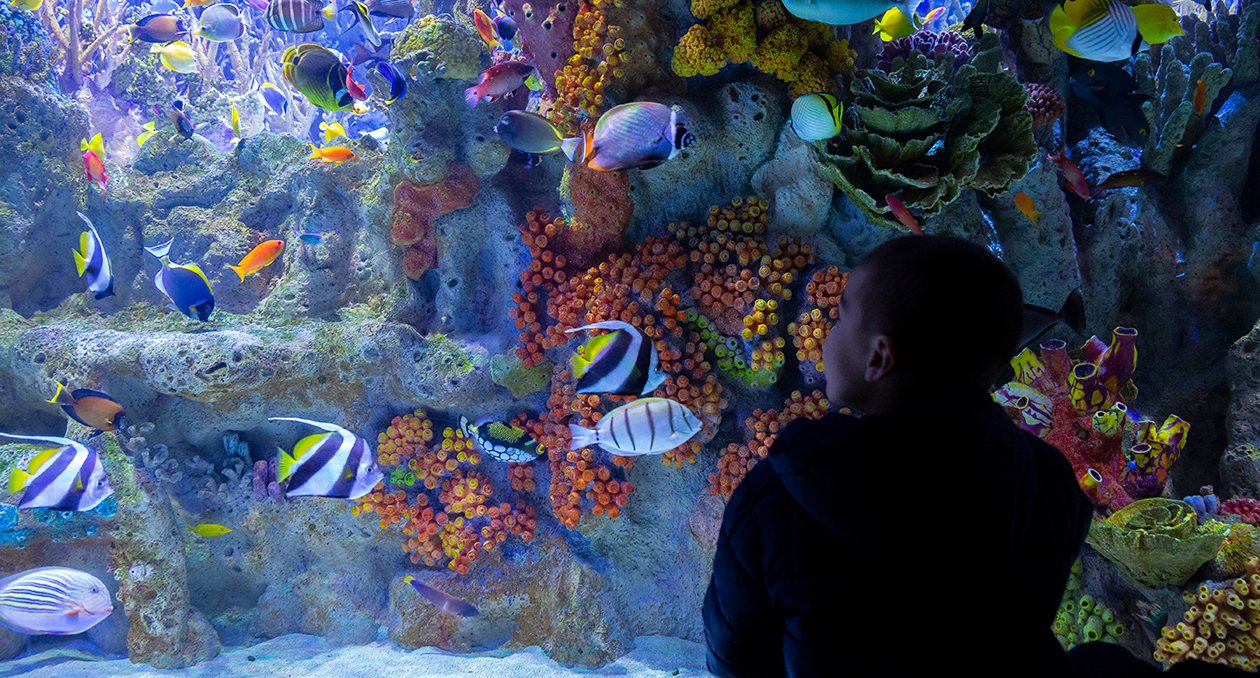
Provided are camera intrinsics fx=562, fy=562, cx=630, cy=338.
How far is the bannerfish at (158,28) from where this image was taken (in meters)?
5.20

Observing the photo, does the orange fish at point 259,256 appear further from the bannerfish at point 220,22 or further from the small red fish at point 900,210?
the small red fish at point 900,210

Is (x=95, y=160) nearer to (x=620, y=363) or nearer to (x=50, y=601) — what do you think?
(x=50, y=601)

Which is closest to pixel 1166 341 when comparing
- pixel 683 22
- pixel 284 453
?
pixel 683 22

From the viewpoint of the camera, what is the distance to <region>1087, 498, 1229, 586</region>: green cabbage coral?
2.44 m

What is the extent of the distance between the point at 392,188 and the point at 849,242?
388cm

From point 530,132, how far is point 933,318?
297 centimetres

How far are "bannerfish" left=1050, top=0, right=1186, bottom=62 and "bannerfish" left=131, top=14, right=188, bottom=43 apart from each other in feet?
23.0

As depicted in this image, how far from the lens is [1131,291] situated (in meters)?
4.33

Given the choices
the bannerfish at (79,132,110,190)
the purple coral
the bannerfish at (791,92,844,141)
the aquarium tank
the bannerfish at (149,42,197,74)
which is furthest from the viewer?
the bannerfish at (149,42,197,74)

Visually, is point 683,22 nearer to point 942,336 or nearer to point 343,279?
point 942,336

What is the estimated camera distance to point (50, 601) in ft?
9.59

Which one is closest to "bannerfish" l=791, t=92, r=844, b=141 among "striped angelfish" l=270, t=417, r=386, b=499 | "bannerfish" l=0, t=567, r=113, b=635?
"striped angelfish" l=270, t=417, r=386, b=499

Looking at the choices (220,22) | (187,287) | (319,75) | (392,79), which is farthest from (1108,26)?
(220,22)

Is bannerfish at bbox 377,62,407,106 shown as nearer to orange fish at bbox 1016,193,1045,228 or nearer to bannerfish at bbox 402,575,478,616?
bannerfish at bbox 402,575,478,616
